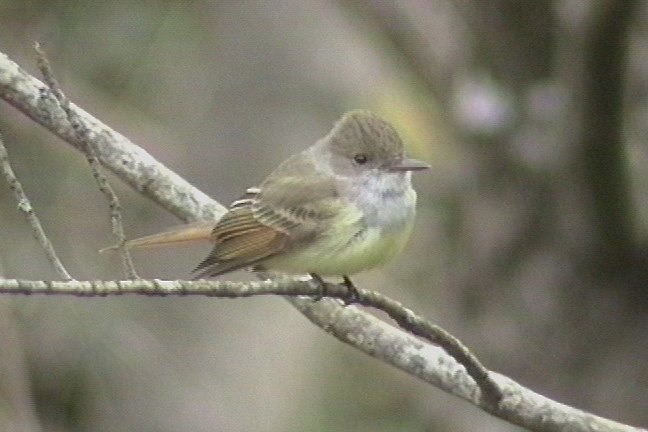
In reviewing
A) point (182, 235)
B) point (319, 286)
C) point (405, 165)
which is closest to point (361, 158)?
point (405, 165)

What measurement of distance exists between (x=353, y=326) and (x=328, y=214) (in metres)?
0.37

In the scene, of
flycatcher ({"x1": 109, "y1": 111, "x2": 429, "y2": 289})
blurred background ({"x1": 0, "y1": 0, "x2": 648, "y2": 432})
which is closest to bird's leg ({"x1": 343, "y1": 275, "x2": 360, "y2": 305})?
flycatcher ({"x1": 109, "y1": 111, "x2": 429, "y2": 289})

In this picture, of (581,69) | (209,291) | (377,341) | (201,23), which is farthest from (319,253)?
(201,23)

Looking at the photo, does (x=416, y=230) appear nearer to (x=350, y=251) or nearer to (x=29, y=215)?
(x=350, y=251)

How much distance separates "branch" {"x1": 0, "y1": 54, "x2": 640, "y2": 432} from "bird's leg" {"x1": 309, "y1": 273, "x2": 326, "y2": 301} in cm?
11

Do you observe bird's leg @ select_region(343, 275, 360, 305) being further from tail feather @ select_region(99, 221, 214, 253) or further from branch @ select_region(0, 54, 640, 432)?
tail feather @ select_region(99, 221, 214, 253)

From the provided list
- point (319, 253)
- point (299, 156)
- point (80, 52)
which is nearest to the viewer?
point (319, 253)

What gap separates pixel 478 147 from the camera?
19.5 feet

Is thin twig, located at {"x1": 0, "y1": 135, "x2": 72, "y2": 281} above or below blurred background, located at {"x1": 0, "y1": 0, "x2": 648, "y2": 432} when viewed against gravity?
below

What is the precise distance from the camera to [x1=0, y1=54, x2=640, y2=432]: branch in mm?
3779

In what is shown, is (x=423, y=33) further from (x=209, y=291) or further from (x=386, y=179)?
(x=209, y=291)

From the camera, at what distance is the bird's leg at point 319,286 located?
11.8ft

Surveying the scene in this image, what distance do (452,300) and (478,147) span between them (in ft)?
2.52

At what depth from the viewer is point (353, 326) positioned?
3971mm
